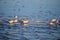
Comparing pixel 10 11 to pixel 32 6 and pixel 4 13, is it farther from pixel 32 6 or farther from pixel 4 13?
pixel 32 6

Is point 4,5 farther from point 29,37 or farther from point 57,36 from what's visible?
point 57,36

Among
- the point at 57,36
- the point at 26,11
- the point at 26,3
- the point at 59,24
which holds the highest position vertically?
the point at 26,3

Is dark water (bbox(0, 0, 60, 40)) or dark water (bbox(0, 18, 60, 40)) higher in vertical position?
dark water (bbox(0, 0, 60, 40))

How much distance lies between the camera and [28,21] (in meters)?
2.00

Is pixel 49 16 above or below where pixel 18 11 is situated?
below

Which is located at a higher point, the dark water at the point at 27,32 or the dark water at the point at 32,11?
the dark water at the point at 32,11

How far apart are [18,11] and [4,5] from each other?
0.24 m

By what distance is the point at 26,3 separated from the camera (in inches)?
79.2

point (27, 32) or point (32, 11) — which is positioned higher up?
point (32, 11)

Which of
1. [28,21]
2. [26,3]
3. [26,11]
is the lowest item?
[28,21]

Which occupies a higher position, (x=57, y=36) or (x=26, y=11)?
(x=26, y=11)

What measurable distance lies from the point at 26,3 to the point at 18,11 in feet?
0.58

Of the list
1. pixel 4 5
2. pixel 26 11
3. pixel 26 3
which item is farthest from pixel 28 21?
pixel 4 5

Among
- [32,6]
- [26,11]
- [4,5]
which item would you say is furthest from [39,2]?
[4,5]
